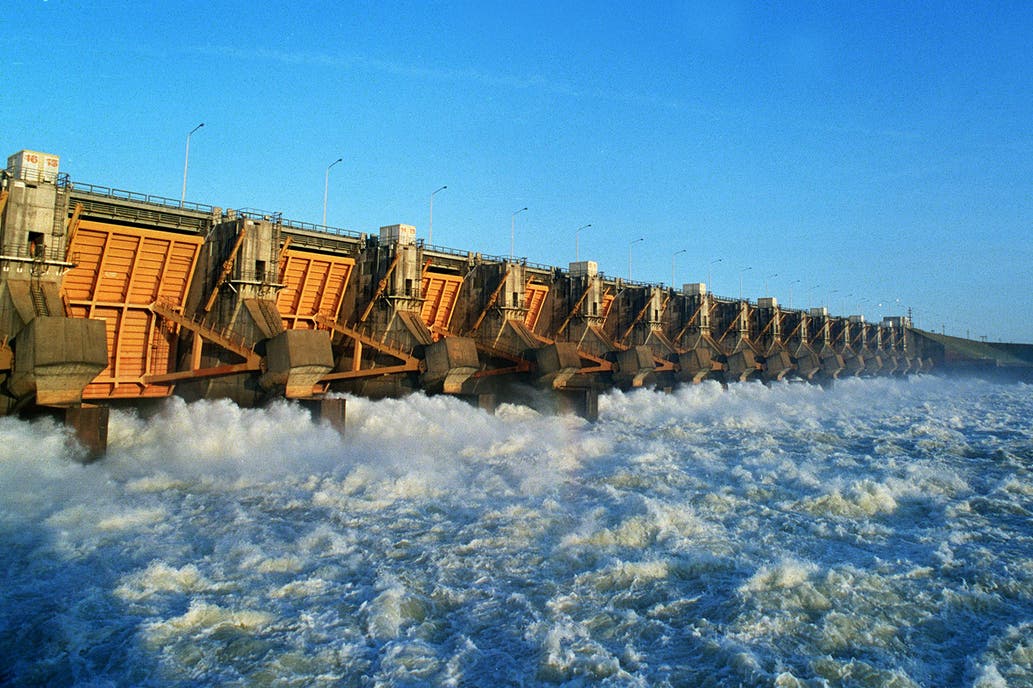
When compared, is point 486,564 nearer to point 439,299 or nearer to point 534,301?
point 439,299

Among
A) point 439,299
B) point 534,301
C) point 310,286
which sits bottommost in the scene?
point 310,286

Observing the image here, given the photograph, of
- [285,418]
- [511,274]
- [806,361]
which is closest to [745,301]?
[806,361]

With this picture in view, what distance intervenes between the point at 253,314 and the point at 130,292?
4.15 m

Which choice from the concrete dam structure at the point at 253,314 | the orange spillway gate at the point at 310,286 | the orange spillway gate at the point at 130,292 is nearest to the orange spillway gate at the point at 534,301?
the concrete dam structure at the point at 253,314

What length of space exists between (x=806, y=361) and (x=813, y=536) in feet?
192

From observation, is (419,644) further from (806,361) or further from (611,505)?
(806,361)

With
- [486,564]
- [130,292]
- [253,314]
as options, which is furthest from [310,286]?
[486,564]

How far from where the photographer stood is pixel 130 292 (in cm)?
2319

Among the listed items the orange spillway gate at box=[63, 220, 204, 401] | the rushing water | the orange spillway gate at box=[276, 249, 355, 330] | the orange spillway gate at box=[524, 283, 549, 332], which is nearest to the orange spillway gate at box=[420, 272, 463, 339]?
the orange spillway gate at box=[276, 249, 355, 330]

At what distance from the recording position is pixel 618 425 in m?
35.6

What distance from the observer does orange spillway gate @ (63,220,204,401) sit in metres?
21.7

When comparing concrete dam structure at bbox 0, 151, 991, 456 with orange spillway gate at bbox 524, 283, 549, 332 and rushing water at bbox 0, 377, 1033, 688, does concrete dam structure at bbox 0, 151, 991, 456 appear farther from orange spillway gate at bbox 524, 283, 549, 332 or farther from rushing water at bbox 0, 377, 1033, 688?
rushing water at bbox 0, 377, 1033, 688

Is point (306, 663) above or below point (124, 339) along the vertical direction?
below

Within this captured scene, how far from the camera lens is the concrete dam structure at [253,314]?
61.5ft
